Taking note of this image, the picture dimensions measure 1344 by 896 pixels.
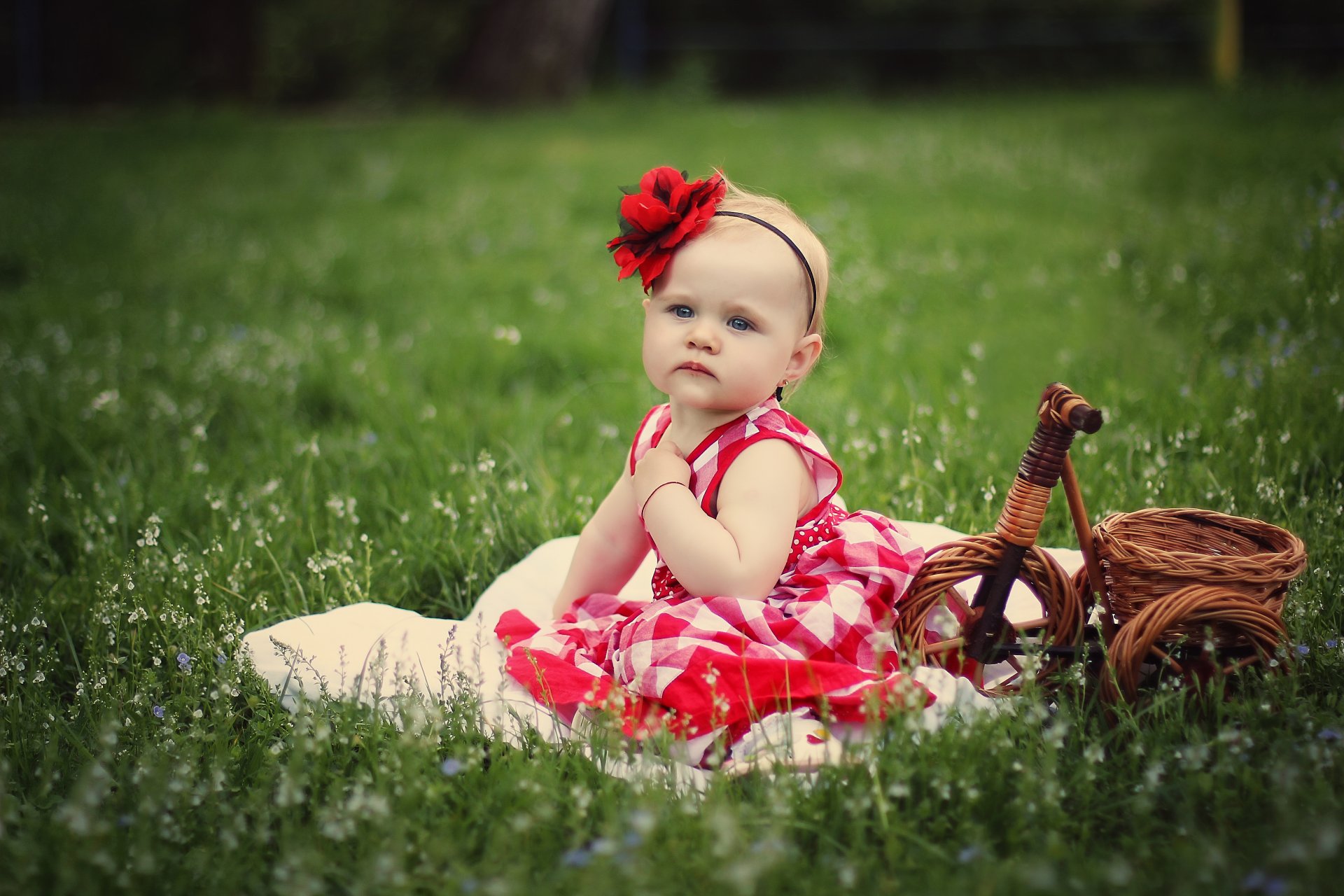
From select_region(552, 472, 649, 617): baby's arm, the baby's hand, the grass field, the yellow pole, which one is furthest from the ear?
the yellow pole

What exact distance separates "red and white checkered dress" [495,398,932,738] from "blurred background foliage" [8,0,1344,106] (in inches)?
452

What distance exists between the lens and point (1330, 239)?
4.62 meters

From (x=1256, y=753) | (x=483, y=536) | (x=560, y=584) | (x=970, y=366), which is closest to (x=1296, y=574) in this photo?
(x=1256, y=753)

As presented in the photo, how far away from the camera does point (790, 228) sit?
8.25 ft

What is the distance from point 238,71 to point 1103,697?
14.0 meters

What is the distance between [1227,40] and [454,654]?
12922 millimetres

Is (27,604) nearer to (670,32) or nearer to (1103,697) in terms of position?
(1103,697)

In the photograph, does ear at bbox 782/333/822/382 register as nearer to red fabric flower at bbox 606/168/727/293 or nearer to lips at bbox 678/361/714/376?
lips at bbox 678/361/714/376

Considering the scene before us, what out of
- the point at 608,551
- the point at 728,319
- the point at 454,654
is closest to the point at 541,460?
the point at 608,551

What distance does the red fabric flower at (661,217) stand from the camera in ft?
8.11

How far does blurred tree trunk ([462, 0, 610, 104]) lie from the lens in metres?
12.9

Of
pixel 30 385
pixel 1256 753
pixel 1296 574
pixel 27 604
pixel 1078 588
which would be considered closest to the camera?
pixel 1256 753

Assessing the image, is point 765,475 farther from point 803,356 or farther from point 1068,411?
point 1068,411

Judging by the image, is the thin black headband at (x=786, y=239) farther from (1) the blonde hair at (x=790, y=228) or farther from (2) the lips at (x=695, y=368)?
(2) the lips at (x=695, y=368)
